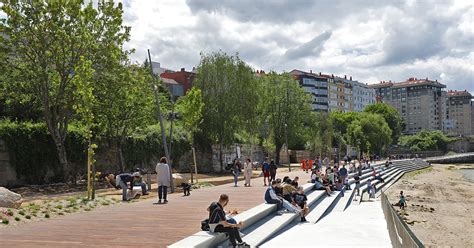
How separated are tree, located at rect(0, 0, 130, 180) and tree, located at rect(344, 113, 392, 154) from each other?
62.5 meters

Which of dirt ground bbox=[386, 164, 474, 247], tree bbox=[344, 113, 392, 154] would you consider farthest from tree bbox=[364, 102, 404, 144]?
dirt ground bbox=[386, 164, 474, 247]

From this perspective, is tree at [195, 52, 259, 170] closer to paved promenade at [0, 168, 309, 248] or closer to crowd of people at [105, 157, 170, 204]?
crowd of people at [105, 157, 170, 204]

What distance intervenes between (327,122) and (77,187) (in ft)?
166

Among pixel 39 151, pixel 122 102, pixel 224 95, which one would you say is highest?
pixel 224 95

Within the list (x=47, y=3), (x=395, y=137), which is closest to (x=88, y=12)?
(x=47, y=3)

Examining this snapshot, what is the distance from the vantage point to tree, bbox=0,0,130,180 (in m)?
23.9

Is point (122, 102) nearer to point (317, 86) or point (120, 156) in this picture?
point (120, 156)

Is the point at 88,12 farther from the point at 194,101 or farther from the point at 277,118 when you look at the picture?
the point at 277,118

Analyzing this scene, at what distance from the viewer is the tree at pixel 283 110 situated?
5788 centimetres

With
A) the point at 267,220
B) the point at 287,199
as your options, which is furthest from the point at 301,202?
the point at 267,220

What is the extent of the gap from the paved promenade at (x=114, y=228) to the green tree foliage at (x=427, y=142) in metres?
130

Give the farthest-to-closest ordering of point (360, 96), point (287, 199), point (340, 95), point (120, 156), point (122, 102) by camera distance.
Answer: point (360, 96), point (340, 95), point (120, 156), point (122, 102), point (287, 199)

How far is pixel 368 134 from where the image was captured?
3391 inches

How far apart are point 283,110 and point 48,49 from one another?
122ft
